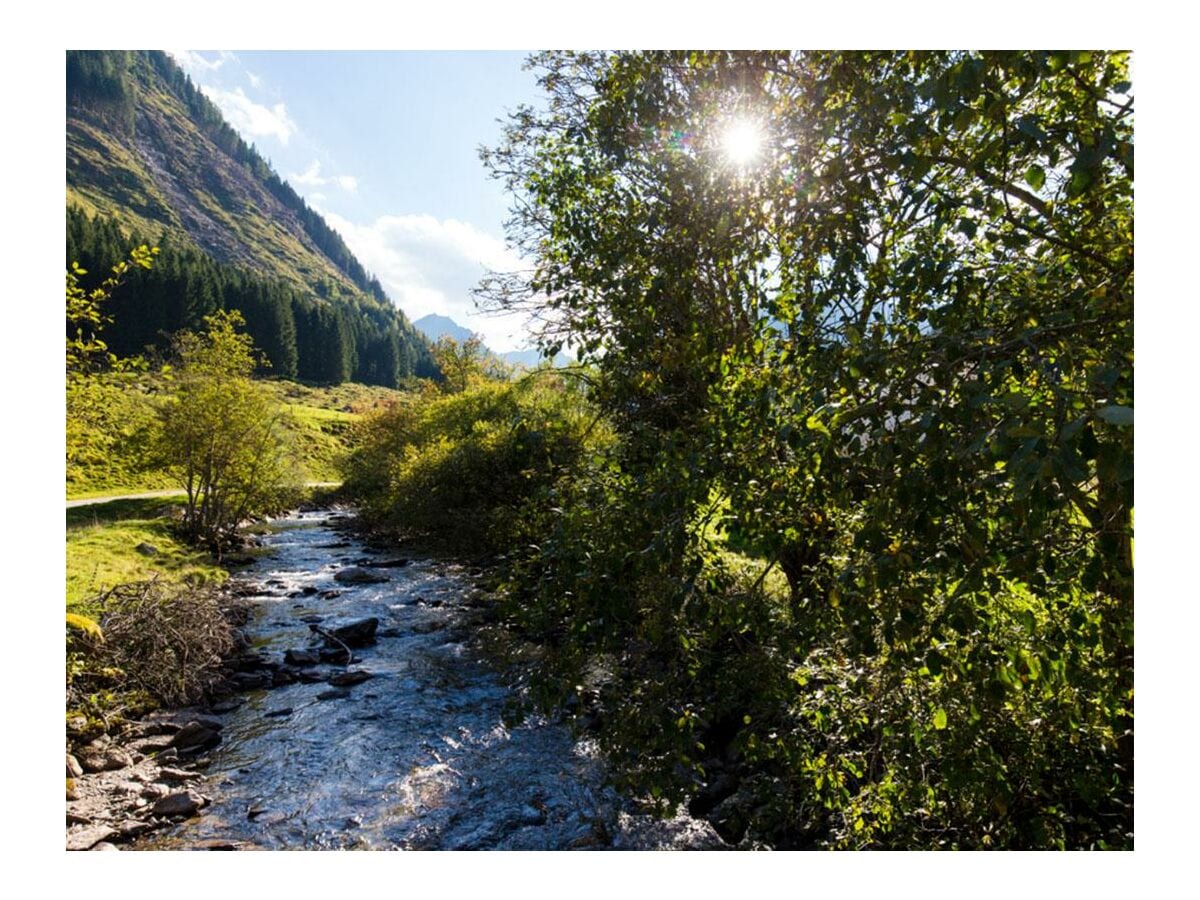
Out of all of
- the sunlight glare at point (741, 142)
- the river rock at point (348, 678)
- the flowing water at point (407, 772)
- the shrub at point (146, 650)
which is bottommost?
the flowing water at point (407, 772)

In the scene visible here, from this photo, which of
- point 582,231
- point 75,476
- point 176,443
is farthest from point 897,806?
point 176,443

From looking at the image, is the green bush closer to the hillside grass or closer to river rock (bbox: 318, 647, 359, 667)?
river rock (bbox: 318, 647, 359, 667)

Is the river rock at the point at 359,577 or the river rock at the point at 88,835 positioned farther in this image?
the river rock at the point at 359,577

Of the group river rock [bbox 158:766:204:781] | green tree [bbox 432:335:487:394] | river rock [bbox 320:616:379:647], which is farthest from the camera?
green tree [bbox 432:335:487:394]

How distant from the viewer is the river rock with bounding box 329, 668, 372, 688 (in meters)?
10.6

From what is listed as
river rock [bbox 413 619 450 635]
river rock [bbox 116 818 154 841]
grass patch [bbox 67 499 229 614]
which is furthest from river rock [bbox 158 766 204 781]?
river rock [bbox 413 619 450 635]

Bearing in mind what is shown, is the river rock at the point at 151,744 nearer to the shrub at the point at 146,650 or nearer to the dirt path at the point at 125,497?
the shrub at the point at 146,650

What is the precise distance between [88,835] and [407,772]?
10.2ft

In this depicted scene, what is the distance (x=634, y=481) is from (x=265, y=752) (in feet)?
23.7

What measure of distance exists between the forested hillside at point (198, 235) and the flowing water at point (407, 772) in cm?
3560

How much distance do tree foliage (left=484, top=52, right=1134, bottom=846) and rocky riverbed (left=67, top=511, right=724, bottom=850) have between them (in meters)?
1.69

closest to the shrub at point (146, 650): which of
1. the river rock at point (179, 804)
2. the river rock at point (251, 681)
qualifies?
the river rock at point (251, 681)

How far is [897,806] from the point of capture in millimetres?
4316

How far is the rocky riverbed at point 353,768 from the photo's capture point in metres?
6.63
